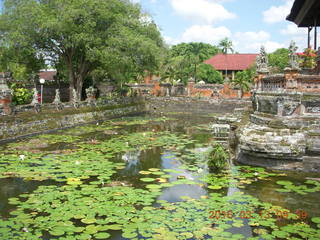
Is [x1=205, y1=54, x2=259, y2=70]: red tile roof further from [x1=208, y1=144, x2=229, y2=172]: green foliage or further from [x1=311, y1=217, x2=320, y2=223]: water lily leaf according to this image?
[x1=311, y1=217, x2=320, y2=223]: water lily leaf

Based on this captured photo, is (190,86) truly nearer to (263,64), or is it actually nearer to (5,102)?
(263,64)

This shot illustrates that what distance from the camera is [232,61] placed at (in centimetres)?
5862

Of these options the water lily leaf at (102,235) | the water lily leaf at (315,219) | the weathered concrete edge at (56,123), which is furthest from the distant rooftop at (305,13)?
the water lily leaf at (102,235)

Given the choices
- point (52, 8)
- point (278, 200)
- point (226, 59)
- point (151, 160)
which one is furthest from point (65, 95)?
point (226, 59)

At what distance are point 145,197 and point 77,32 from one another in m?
16.3

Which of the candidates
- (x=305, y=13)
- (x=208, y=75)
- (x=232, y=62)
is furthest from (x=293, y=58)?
(x=232, y=62)

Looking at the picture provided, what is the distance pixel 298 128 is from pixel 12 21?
59.3ft

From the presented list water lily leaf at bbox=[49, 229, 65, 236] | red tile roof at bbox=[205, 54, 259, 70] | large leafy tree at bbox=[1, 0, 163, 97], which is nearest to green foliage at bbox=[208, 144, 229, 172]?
water lily leaf at bbox=[49, 229, 65, 236]

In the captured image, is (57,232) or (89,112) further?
(89,112)

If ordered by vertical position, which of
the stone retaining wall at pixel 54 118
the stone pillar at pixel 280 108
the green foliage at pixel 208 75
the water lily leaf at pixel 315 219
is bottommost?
the water lily leaf at pixel 315 219

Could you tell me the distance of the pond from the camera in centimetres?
607

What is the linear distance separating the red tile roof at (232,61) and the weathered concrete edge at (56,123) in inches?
1288

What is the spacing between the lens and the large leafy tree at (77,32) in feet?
66.6

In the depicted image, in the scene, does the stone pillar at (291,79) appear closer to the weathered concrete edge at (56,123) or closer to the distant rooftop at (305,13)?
the distant rooftop at (305,13)
